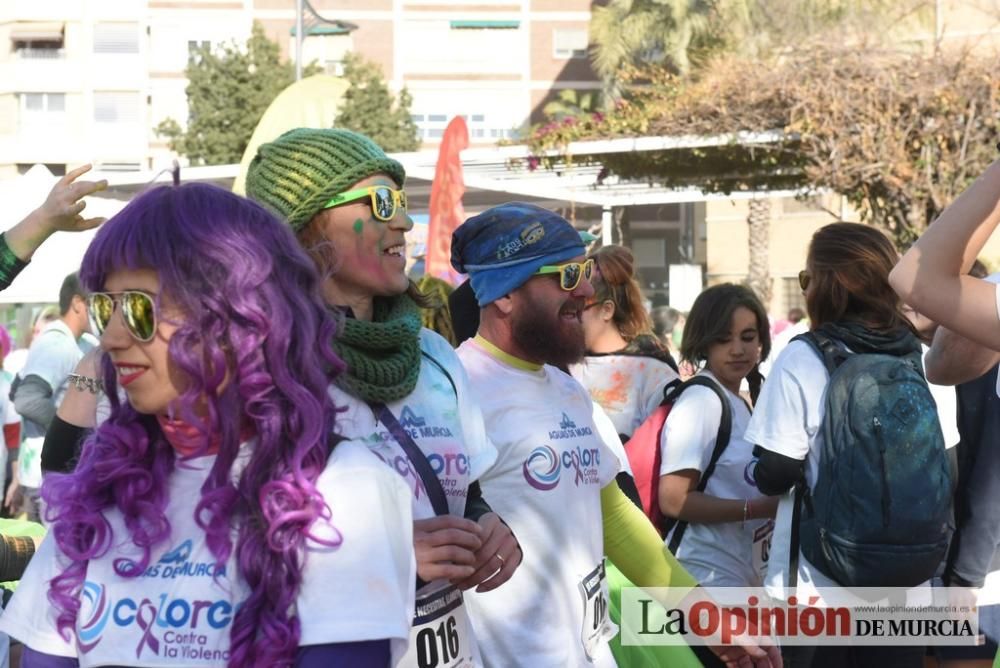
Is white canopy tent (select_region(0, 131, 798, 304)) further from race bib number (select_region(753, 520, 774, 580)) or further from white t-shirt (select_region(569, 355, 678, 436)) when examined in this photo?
race bib number (select_region(753, 520, 774, 580))

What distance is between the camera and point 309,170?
2.77 metres

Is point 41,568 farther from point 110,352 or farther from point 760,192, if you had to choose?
point 760,192

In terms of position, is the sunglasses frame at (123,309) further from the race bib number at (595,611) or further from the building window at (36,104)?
the building window at (36,104)

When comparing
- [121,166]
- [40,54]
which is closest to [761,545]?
[121,166]

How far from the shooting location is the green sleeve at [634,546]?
12.1 ft

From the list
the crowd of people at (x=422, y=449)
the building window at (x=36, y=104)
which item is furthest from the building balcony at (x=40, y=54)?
the crowd of people at (x=422, y=449)

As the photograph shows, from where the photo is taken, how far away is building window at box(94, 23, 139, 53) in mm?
65750

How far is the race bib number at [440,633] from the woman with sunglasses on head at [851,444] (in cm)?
200

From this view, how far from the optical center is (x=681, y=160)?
18000 millimetres

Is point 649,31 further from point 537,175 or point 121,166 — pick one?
point 537,175

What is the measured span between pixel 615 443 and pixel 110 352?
261cm

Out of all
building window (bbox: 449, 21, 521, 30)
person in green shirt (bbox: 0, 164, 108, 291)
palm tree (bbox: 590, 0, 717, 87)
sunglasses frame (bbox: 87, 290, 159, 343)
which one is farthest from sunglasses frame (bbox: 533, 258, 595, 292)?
building window (bbox: 449, 21, 521, 30)

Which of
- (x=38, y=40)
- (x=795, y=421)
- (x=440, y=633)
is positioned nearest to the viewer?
(x=440, y=633)

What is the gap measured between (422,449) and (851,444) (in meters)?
2.07
